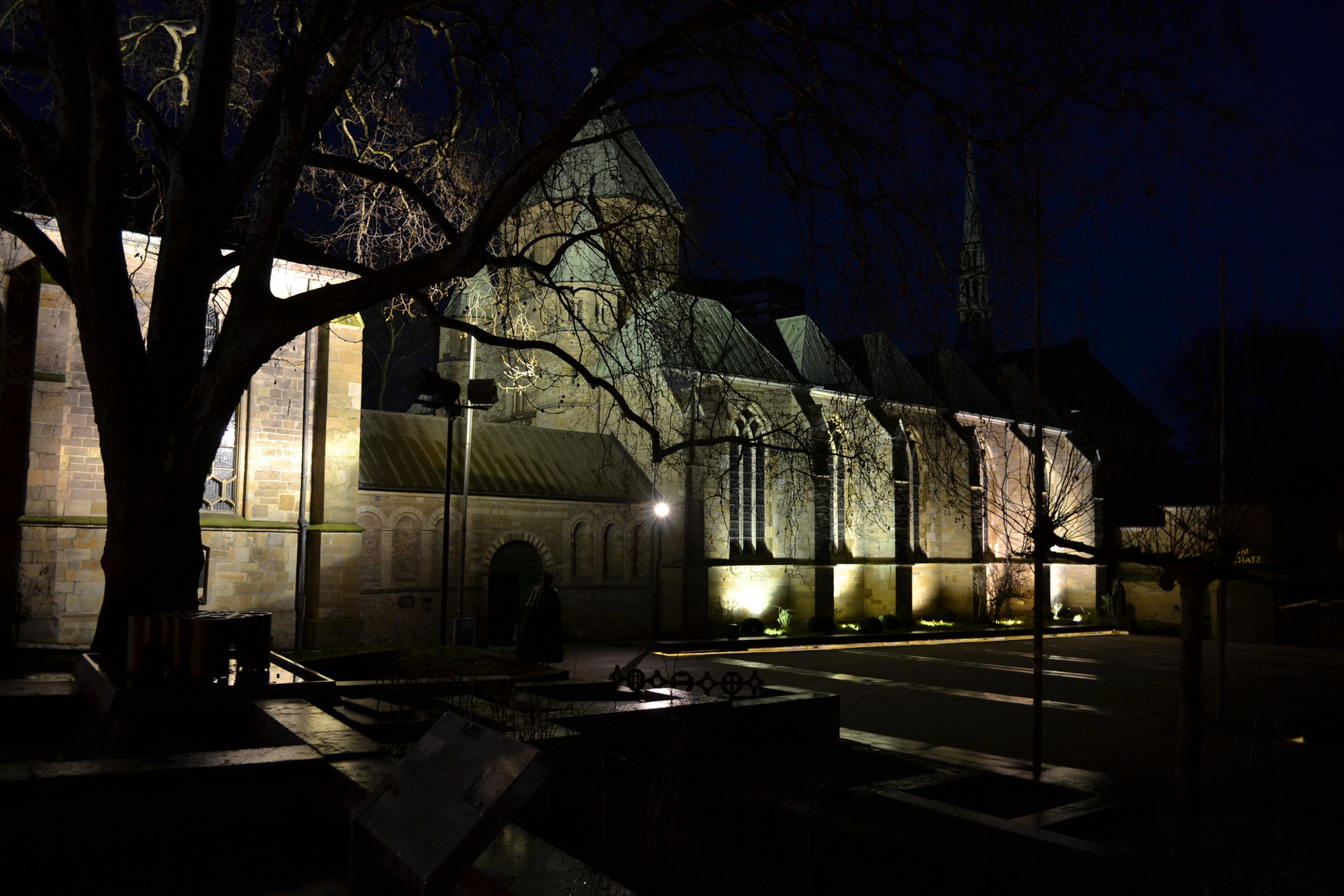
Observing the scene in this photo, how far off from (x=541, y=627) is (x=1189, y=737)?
11.1 m

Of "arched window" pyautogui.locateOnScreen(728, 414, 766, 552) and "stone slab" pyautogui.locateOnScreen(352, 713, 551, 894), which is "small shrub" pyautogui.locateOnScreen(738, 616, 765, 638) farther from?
"stone slab" pyautogui.locateOnScreen(352, 713, 551, 894)

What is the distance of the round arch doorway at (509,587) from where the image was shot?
2567 centimetres

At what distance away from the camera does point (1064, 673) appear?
21172 mm

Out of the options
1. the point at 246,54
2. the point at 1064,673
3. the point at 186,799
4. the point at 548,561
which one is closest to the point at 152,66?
the point at 246,54

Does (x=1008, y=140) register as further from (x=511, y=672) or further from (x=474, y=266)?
(x=511, y=672)

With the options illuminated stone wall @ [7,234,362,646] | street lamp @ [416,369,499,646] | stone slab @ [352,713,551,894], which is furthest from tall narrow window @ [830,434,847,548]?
stone slab @ [352,713,551,894]

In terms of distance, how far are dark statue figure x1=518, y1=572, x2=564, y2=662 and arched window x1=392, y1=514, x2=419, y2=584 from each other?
356 inches

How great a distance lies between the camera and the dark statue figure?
15.9 meters

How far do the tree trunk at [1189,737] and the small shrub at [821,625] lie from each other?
24.3m

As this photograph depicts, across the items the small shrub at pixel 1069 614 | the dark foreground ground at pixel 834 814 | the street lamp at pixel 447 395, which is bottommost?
the small shrub at pixel 1069 614

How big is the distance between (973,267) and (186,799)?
6366 millimetres

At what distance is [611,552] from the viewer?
92.7 ft

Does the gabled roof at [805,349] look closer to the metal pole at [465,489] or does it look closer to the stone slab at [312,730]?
the metal pole at [465,489]

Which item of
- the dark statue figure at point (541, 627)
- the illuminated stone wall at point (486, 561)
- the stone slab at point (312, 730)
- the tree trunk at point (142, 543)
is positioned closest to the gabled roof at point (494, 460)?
the illuminated stone wall at point (486, 561)
